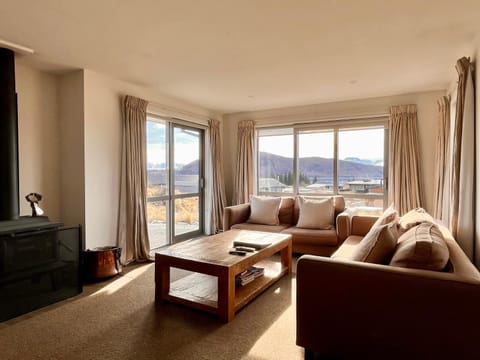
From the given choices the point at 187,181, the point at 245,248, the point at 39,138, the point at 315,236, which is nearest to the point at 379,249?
the point at 245,248

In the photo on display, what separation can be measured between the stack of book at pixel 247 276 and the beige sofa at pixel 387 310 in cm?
97

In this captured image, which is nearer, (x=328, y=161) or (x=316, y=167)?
(x=328, y=161)

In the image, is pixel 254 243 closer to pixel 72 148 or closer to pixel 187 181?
pixel 72 148

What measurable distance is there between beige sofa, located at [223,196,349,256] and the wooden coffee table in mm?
717

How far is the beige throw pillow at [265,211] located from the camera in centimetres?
436

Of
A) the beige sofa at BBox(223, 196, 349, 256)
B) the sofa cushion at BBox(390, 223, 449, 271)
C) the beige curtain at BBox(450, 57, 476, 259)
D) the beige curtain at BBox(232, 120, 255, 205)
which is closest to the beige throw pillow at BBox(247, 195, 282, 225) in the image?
the beige sofa at BBox(223, 196, 349, 256)

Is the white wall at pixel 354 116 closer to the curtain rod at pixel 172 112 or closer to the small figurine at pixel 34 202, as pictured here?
the curtain rod at pixel 172 112

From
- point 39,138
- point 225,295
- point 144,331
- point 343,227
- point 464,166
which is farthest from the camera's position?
point 343,227

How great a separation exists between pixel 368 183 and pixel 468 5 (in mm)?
2934

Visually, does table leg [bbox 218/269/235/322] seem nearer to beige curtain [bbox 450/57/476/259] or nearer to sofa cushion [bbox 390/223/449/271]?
sofa cushion [bbox 390/223/449/271]

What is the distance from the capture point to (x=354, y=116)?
180 inches

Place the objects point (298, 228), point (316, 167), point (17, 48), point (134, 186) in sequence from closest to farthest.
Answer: point (17, 48) < point (134, 186) < point (298, 228) < point (316, 167)

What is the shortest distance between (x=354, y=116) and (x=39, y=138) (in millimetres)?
4317

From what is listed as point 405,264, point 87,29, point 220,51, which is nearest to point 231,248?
point 405,264
